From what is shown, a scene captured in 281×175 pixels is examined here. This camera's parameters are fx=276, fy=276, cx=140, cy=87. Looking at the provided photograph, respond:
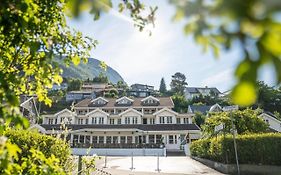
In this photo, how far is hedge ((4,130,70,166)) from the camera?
6.57 metres

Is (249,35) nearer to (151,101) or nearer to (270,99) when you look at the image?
(151,101)

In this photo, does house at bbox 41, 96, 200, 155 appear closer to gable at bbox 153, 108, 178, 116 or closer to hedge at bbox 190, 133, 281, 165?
gable at bbox 153, 108, 178, 116

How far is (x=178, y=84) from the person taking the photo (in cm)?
12419

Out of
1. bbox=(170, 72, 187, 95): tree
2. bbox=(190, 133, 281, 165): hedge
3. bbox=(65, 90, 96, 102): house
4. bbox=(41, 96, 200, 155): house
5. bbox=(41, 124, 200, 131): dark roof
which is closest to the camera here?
bbox=(190, 133, 281, 165): hedge

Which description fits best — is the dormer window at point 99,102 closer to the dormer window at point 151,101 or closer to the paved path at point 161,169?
the dormer window at point 151,101

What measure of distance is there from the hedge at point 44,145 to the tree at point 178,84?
108 metres

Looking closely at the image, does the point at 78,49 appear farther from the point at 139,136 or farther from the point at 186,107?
the point at 186,107

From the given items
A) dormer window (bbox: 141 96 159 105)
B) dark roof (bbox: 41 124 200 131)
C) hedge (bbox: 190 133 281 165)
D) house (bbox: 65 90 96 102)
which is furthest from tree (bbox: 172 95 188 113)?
hedge (bbox: 190 133 281 165)

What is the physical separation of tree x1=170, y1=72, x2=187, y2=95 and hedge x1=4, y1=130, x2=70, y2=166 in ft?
353

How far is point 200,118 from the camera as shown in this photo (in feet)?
208

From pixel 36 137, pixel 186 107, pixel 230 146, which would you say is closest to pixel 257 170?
pixel 230 146

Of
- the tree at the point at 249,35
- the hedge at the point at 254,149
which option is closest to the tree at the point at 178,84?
the hedge at the point at 254,149

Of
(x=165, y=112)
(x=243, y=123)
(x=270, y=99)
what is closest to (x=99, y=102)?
(x=165, y=112)

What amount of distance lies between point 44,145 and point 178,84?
388 ft
